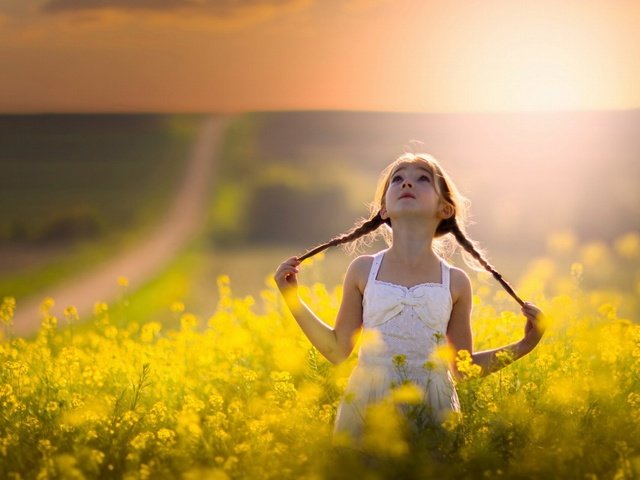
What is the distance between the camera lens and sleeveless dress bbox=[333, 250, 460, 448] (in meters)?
4.18

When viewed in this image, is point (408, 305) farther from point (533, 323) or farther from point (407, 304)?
point (533, 323)

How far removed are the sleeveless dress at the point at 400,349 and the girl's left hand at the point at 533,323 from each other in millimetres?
409

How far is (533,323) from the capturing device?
4.55 m

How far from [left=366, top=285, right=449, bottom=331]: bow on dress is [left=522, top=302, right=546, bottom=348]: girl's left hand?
0.48m

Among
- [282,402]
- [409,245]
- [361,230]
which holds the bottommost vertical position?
[282,402]

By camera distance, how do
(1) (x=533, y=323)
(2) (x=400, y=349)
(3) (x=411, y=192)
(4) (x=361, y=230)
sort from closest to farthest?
(2) (x=400, y=349), (3) (x=411, y=192), (1) (x=533, y=323), (4) (x=361, y=230)

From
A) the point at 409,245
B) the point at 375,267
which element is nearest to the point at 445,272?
the point at 409,245

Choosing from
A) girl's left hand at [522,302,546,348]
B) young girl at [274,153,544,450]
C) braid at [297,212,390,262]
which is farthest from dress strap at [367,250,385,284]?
girl's left hand at [522,302,546,348]

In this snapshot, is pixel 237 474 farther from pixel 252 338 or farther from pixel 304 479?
pixel 252 338

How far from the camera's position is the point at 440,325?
14.2ft

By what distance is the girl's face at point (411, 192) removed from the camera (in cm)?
438

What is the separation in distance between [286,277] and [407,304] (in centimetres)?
59

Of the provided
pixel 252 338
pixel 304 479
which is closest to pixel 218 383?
pixel 252 338

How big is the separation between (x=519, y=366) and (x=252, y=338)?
1.90 meters
